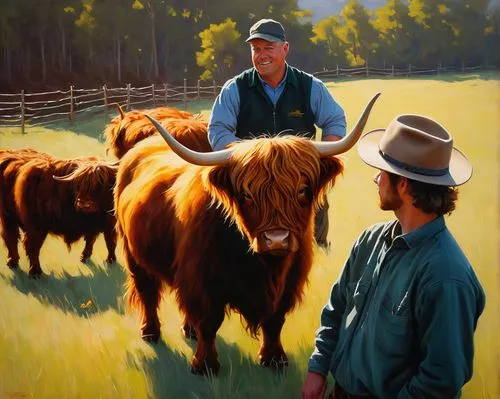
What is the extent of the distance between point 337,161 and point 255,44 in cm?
61

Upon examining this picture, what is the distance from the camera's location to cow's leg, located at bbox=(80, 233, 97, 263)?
2.71m

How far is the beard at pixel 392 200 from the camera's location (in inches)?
64.7

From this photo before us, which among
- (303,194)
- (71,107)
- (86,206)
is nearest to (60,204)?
(86,206)

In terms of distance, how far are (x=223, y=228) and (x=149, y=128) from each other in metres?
0.85

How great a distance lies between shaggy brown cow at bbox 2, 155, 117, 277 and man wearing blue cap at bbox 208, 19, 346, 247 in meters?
0.77

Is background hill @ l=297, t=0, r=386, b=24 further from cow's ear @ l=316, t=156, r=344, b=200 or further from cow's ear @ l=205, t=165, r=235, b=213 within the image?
cow's ear @ l=205, t=165, r=235, b=213

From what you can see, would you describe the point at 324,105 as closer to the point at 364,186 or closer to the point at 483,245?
the point at 364,186

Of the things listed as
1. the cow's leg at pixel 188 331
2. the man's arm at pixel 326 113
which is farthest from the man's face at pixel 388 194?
the cow's leg at pixel 188 331

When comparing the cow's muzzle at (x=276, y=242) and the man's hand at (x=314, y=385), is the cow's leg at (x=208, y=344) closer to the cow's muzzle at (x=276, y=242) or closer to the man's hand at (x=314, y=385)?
the cow's muzzle at (x=276, y=242)

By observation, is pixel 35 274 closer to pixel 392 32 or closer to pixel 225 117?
pixel 225 117

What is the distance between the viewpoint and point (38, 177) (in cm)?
300

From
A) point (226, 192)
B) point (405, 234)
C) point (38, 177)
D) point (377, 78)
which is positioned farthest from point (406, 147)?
point (38, 177)

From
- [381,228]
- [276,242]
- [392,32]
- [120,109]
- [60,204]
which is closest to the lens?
[381,228]

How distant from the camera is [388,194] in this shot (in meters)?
1.65
